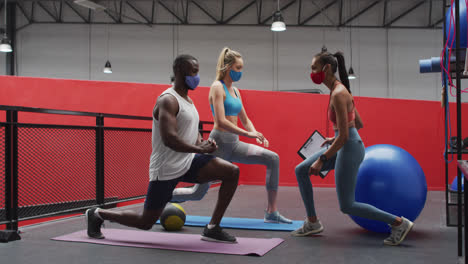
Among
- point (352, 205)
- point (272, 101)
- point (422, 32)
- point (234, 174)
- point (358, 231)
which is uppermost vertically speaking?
point (422, 32)

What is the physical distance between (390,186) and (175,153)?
171cm

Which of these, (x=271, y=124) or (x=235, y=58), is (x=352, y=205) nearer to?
(x=235, y=58)

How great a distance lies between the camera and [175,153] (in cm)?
285

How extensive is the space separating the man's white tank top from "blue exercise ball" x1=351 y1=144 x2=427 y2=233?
4.79 ft

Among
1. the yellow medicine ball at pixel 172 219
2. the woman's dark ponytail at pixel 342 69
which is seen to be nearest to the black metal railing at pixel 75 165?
the yellow medicine ball at pixel 172 219

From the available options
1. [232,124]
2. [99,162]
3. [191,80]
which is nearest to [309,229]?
[232,124]

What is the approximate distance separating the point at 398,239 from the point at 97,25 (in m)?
15.9

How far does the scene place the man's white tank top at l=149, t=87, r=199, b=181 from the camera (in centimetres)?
280

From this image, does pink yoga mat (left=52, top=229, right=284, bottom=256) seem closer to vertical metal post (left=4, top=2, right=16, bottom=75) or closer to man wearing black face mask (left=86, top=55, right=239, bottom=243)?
man wearing black face mask (left=86, top=55, right=239, bottom=243)

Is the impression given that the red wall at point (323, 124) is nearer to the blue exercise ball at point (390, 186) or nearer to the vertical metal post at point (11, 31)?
the blue exercise ball at point (390, 186)

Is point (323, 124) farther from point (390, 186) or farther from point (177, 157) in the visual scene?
point (177, 157)

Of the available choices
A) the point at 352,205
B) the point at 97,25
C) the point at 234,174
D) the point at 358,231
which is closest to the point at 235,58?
the point at 234,174

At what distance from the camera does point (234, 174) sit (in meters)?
2.93

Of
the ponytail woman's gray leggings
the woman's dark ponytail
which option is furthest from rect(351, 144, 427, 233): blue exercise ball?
the woman's dark ponytail
